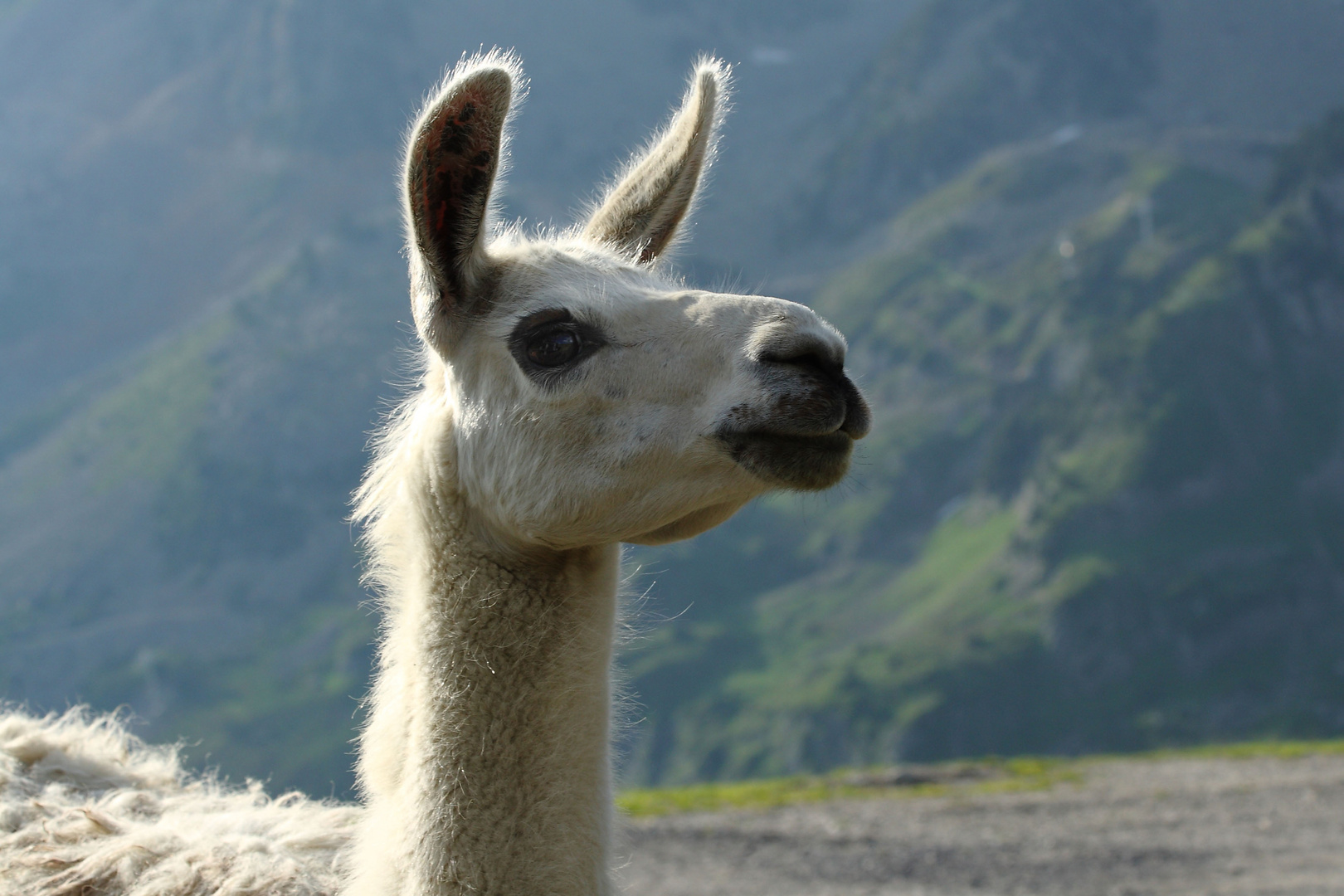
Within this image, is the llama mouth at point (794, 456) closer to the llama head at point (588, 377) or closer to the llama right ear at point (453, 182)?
the llama head at point (588, 377)

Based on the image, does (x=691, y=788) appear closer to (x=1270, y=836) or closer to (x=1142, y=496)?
(x=1270, y=836)

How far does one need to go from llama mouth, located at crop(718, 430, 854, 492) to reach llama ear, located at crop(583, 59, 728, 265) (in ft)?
5.08

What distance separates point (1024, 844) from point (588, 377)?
54.1 ft

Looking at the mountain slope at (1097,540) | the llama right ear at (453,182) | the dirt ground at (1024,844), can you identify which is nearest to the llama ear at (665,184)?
the llama right ear at (453,182)

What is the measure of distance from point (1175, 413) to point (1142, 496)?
13.5 metres

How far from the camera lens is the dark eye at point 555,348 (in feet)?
13.9

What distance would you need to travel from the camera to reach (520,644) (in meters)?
4.16

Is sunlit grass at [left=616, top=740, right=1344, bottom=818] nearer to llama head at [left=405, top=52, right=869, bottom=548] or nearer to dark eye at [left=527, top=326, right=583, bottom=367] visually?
llama head at [left=405, top=52, right=869, bottom=548]

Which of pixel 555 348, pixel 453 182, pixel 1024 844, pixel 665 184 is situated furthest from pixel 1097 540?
pixel 453 182

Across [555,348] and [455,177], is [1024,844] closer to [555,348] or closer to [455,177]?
[555,348]

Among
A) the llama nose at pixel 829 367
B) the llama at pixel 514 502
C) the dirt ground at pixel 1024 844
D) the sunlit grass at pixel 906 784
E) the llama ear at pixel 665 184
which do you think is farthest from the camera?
the sunlit grass at pixel 906 784

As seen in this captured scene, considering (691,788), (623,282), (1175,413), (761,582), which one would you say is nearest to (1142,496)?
(1175,413)

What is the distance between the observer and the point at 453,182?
4.28 metres

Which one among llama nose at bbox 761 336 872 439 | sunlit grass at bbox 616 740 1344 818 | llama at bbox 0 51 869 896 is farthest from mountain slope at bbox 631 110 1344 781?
llama nose at bbox 761 336 872 439
